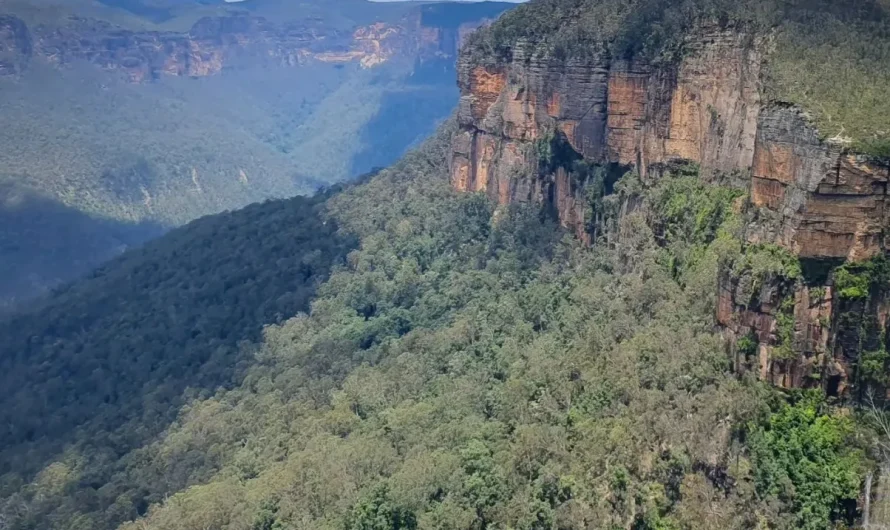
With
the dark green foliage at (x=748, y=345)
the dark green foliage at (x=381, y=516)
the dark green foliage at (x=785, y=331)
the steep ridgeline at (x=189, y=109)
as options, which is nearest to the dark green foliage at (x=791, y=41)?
the dark green foliage at (x=785, y=331)

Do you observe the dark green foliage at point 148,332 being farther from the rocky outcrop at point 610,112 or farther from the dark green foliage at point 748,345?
the dark green foliage at point 748,345

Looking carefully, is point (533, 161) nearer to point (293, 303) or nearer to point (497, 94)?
point (497, 94)

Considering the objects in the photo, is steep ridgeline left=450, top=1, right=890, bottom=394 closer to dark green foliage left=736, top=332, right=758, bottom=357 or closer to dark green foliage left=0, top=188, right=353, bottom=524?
dark green foliage left=736, top=332, right=758, bottom=357

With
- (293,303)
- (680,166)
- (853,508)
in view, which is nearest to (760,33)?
(680,166)

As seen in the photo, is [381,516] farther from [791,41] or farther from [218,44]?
[218,44]

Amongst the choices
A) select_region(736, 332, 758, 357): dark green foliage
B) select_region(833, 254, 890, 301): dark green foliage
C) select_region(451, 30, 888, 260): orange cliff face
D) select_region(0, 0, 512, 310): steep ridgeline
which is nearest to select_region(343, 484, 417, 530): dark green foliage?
select_region(736, 332, 758, 357): dark green foliage

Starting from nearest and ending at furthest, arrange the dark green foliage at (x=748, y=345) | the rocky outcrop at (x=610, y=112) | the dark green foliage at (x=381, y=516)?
the dark green foliage at (x=748, y=345) → the dark green foliage at (x=381, y=516) → the rocky outcrop at (x=610, y=112)

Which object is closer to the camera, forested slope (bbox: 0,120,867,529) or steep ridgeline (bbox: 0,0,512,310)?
forested slope (bbox: 0,120,867,529)

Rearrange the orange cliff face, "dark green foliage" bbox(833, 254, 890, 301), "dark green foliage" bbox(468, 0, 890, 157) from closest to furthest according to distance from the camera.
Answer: "dark green foliage" bbox(833, 254, 890, 301)
the orange cliff face
"dark green foliage" bbox(468, 0, 890, 157)
